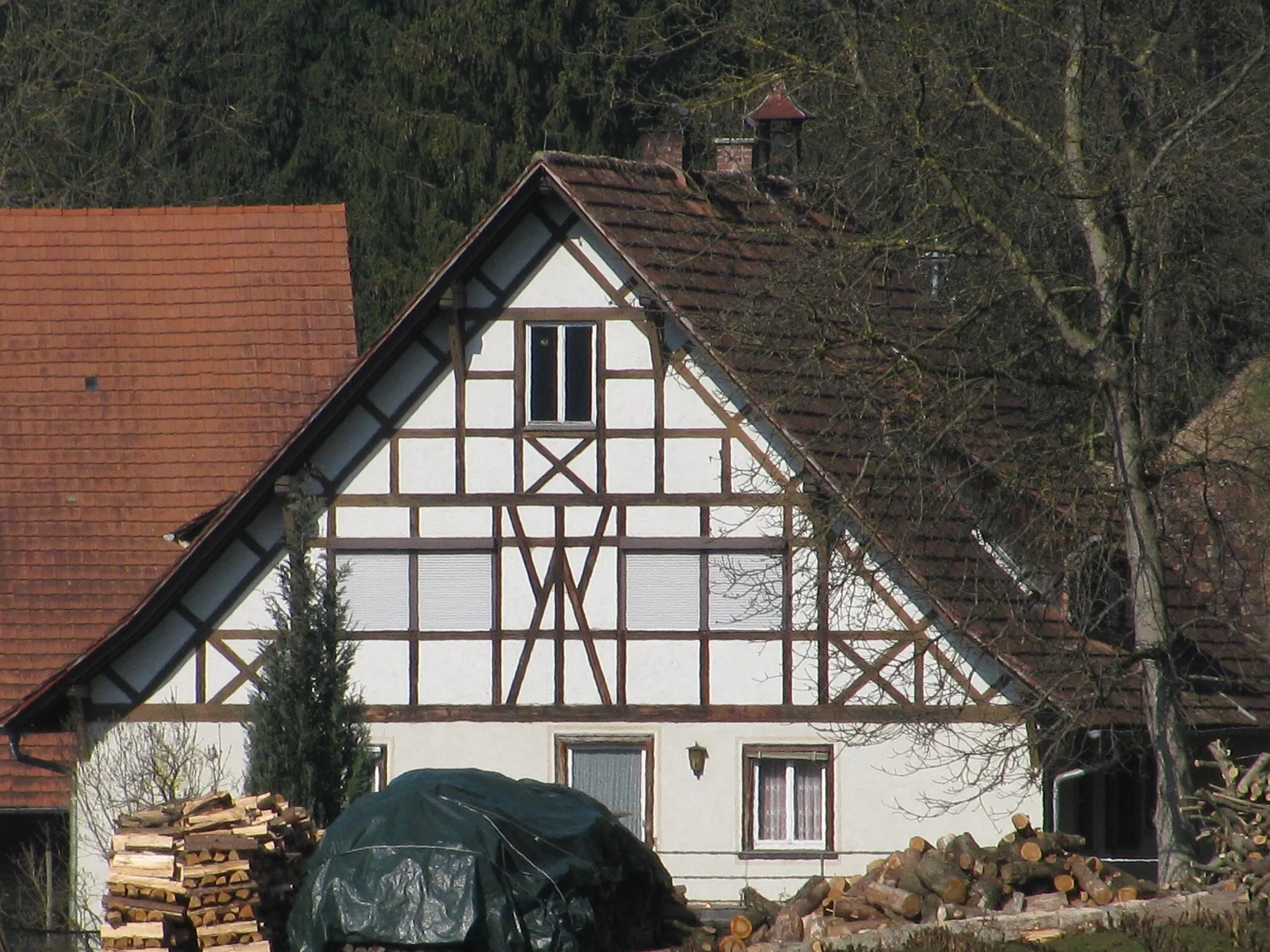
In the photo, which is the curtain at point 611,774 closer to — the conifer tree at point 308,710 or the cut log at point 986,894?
the conifer tree at point 308,710

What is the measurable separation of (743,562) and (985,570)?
7.34 feet

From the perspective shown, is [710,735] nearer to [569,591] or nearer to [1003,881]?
[569,591]

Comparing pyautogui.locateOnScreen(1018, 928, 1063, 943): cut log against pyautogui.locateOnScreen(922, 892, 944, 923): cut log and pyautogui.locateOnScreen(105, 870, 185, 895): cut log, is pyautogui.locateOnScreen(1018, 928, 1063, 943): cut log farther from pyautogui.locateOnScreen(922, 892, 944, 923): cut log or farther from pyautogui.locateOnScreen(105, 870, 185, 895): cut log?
pyautogui.locateOnScreen(105, 870, 185, 895): cut log

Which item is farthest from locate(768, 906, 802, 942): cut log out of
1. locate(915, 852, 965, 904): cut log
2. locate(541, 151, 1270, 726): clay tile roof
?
locate(541, 151, 1270, 726): clay tile roof

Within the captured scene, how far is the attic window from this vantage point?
2005 cm

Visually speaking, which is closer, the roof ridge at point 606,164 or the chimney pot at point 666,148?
the roof ridge at point 606,164

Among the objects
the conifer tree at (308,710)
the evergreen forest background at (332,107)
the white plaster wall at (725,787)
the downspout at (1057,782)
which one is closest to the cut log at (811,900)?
the white plaster wall at (725,787)

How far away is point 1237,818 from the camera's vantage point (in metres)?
16.5

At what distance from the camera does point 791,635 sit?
19781mm

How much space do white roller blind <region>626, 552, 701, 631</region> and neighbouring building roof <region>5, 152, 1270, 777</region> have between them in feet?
5.35

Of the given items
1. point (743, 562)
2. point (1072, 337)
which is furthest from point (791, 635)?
point (1072, 337)

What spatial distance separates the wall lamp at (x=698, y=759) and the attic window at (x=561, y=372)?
10.6 feet

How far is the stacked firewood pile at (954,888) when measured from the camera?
→ 50.5 ft

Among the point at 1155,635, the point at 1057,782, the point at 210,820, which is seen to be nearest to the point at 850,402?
the point at 1155,635
